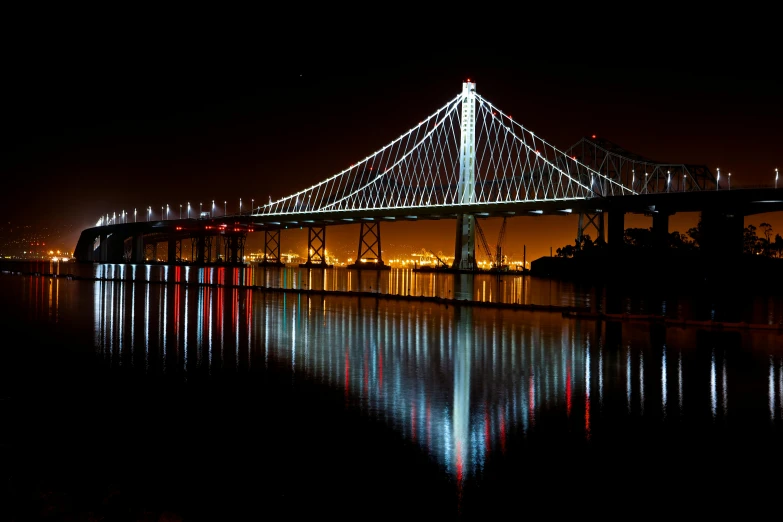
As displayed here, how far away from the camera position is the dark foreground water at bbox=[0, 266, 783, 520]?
16.7ft

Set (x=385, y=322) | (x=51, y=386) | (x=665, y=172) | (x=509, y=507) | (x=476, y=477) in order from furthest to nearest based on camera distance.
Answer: (x=665, y=172)
(x=385, y=322)
(x=51, y=386)
(x=476, y=477)
(x=509, y=507)

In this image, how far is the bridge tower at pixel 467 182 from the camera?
60.3 metres

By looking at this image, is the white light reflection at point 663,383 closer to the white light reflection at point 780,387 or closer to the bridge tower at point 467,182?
the white light reflection at point 780,387

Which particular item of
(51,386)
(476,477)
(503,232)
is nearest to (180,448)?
(476,477)

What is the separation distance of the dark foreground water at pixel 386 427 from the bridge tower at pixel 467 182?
4656 cm

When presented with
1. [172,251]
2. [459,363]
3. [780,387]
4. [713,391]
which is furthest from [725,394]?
[172,251]

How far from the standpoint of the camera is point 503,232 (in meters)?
69.4

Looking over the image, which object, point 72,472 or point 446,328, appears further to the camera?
point 446,328

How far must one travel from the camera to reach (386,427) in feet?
22.5

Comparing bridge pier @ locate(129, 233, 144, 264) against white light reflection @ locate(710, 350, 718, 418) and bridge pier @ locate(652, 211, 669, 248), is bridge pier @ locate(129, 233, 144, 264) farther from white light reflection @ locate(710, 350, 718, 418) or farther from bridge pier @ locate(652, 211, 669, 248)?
white light reflection @ locate(710, 350, 718, 418)

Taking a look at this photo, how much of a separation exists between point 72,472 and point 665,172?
5706cm

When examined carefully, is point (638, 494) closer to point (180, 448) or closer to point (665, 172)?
point (180, 448)

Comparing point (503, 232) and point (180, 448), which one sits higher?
point (503, 232)

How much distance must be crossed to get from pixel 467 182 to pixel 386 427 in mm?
55230
